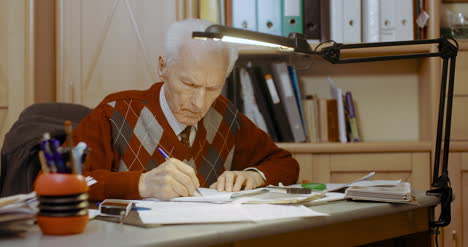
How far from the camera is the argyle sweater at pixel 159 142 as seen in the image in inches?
68.2

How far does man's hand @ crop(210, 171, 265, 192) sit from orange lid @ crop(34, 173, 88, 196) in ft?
2.11

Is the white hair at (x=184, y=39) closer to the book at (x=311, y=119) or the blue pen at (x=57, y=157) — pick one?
the blue pen at (x=57, y=157)

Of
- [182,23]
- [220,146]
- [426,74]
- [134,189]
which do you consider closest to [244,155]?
[220,146]

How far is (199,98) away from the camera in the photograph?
1.75 m

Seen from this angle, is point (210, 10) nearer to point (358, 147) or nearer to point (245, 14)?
point (245, 14)

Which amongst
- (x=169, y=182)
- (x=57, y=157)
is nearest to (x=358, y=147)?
(x=169, y=182)

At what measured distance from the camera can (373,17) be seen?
8.42ft

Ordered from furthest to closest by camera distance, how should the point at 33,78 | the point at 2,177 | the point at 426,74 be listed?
1. the point at 426,74
2. the point at 33,78
3. the point at 2,177

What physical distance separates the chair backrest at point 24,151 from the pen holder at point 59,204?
0.68 m

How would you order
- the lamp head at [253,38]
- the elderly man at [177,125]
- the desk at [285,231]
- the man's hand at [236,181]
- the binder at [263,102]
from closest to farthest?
the desk at [285,231] < the lamp head at [253,38] < the man's hand at [236,181] < the elderly man at [177,125] < the binder at [263,102]

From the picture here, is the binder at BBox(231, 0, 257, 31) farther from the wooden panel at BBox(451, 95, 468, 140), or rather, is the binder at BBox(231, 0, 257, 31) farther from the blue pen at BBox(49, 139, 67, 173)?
the blue pen at BBox(49, 139, 67, 173)

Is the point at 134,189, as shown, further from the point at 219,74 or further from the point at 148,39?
the point at 148,39

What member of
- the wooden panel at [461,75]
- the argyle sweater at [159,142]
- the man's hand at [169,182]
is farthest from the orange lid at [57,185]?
the wooden panel at [461,75]

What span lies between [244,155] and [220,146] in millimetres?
113
